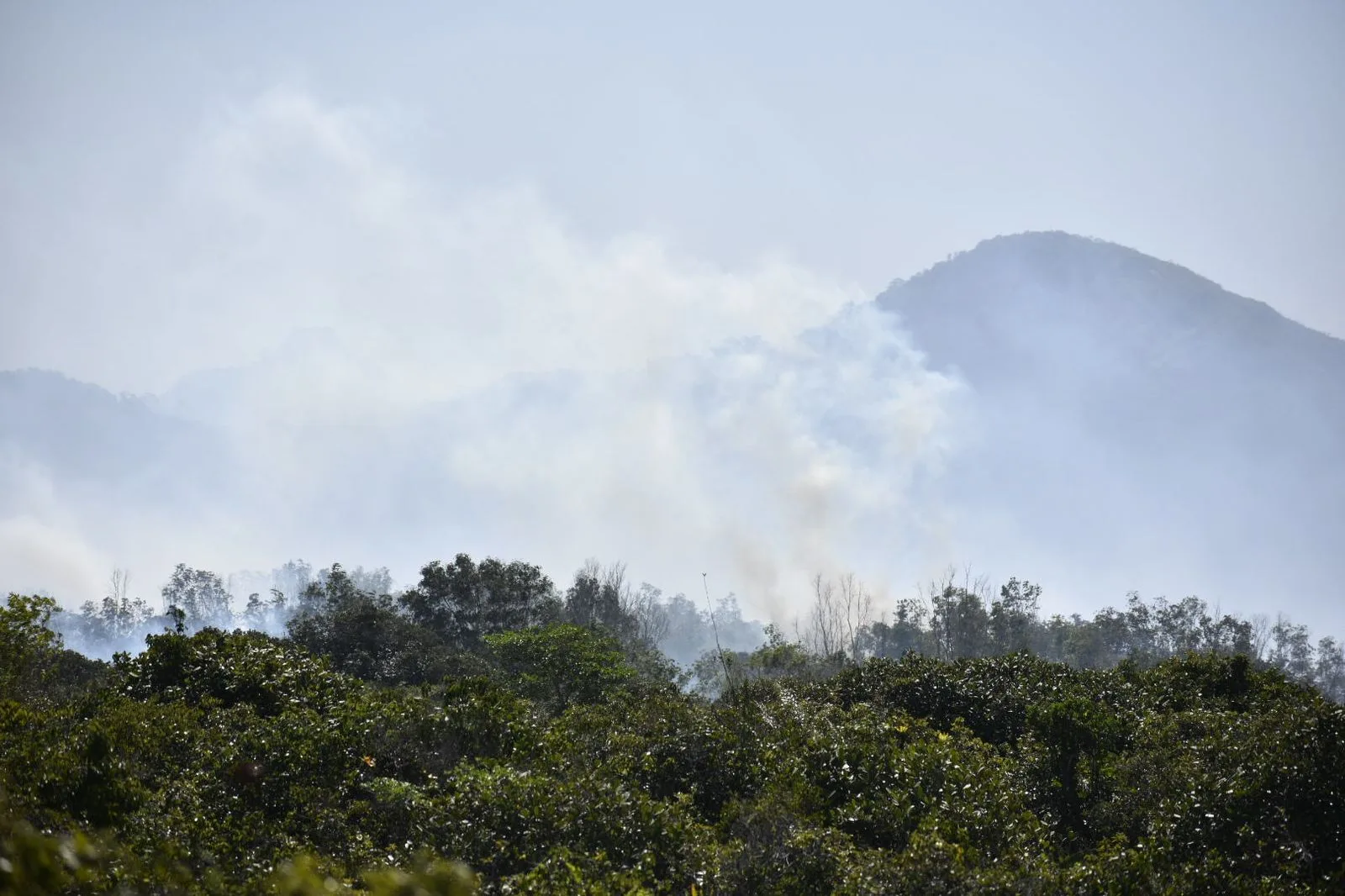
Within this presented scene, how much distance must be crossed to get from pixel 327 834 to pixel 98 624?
128175 millimetres

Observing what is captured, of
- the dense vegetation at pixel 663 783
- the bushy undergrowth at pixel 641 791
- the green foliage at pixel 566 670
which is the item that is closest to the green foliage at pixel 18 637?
the dense vegetation at pixel 663 783

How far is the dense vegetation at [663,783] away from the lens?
732cm

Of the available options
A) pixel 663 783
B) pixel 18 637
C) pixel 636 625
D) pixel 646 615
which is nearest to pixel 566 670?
pixel 663 783

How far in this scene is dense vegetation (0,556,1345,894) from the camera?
24.0ft

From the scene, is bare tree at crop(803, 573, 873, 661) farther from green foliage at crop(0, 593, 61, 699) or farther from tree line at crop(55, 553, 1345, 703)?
green foliage at crop(0, 593, 61, 699)

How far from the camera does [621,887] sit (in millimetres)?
7059

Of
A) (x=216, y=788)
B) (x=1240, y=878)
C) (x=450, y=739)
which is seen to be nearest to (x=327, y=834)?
(x=216, y=788)

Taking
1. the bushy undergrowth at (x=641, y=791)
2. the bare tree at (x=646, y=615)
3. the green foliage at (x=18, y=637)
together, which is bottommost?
the bushy undergrowth at (x=641, y=791)

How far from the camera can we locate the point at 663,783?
36.1ft

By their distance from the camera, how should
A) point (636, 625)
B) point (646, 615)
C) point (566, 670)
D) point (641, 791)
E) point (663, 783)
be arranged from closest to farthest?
point (641, 791) → point (663, 783) → point (566, 670) → point (636, 625) → point (646, 615)

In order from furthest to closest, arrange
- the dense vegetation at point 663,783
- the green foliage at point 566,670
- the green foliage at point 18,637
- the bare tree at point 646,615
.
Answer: the bare tree at point 646,615
the green foliage at point 566,670
the green foliage at point 18,637
the dense vegetation at point 663,783

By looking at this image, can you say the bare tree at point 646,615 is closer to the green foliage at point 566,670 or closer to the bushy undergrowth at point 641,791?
the green foliage at point 566,670

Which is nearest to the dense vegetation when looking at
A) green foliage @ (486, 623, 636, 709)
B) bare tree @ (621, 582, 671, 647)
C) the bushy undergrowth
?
the bushy undergrowth

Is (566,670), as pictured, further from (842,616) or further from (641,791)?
(842,616)
